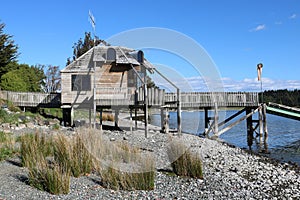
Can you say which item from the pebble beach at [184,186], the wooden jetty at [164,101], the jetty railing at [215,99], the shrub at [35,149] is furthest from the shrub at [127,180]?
the jetty railing at [215,99]

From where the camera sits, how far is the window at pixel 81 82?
22.7 m

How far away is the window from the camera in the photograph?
2267cm

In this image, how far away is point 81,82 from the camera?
2273 cm

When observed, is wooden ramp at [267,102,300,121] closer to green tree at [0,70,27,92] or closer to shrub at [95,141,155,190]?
shrub at [95,141,155,190]

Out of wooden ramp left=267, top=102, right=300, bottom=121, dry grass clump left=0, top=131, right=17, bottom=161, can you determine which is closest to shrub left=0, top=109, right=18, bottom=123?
dry grass clump left=0, top=131, right=17, bottom=161

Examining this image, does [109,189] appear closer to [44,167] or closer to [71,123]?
[44,167]

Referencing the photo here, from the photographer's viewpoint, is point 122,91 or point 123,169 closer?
point 123,169

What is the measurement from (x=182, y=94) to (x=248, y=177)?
531 inches

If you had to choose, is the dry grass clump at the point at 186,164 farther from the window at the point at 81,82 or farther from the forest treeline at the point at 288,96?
the forest treeline at the point at 288,96

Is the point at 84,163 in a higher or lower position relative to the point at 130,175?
higher

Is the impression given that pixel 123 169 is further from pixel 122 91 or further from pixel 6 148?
pixel 122 91

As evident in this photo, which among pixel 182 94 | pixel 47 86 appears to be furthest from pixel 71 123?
pixel 47 86

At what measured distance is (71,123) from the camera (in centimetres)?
2298

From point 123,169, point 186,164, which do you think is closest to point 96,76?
point 186,164
